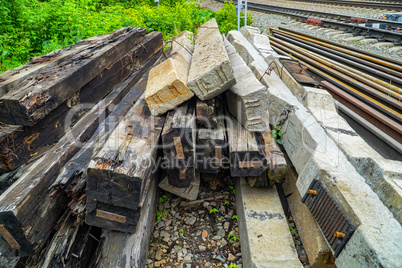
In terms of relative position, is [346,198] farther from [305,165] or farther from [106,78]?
[106,78]

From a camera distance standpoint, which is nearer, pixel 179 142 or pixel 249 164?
pixel 179 142

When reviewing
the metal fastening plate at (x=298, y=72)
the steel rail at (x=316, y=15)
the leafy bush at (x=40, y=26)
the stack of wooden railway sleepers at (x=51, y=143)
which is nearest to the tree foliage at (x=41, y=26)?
the leafy bush at (x=40, y=26)

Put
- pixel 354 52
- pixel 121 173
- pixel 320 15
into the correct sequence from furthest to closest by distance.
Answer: pixel 320 15 → pixel 354 52 → pixel 121 173

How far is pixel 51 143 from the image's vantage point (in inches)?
112

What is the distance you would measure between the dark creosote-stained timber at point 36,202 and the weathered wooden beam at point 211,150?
135 centimetres

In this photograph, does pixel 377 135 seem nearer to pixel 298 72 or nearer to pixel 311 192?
pixel 298 72

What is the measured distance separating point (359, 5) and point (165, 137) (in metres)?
13.0

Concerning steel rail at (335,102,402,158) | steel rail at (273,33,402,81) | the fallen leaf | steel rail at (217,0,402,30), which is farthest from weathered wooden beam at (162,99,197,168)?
steel rail at (217,0,402,30)

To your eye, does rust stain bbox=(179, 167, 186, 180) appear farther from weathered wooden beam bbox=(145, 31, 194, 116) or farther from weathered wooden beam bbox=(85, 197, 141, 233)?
weathered wooden beam bbox=(145, 31, 194, 116)

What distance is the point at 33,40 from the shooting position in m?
5.77

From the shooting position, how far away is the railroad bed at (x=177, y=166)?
1972 mm

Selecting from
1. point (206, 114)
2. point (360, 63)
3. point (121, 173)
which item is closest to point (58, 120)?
point (121, 173)

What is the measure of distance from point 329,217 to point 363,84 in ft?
11.9

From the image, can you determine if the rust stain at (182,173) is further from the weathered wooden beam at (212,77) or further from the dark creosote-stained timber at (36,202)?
the dark creosote-stained timber at (36,202)
